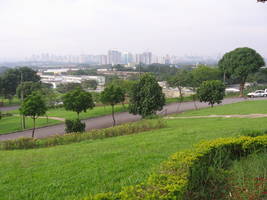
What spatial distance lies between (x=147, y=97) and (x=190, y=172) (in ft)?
50.0

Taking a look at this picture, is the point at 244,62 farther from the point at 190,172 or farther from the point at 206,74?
the point at 190,172

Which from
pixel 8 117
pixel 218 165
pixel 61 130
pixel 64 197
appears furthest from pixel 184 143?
pixel 8 117

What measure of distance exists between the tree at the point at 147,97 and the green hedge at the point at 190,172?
1342 cm

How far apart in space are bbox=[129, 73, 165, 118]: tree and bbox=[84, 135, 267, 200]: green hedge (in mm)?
13425

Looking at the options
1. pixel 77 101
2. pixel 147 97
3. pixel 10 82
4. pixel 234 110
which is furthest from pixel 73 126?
pixel 10 82

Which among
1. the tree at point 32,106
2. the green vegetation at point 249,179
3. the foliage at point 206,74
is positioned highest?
the foliage at point 206,74

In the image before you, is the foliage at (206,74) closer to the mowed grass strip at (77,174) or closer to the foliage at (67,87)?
the foliage at (67,87)

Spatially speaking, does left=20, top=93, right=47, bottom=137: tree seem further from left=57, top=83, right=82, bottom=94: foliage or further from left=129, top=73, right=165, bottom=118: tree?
left=57, top=83, right=82, bottom=94: foliage

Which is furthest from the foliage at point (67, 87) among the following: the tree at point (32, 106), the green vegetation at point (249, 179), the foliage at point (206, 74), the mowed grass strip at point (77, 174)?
the green vegetation at point (249, 179)

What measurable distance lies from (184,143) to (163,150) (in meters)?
1.02

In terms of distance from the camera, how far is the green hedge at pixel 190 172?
2844 mm

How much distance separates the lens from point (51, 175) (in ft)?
16.3

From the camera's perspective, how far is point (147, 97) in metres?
18.8

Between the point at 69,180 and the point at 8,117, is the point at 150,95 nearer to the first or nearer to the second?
the point at 69,180
